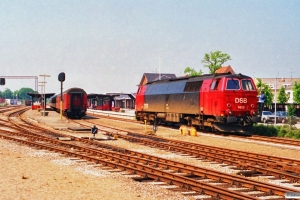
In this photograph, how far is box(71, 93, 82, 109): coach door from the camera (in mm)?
48875

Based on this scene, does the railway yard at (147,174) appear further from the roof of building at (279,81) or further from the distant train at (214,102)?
the roof of building at (279,81)

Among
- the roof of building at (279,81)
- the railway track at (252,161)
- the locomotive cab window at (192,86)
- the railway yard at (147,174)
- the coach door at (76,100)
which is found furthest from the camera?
the roof of building at (279,81)

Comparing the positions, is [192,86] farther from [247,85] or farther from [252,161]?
[252,161]

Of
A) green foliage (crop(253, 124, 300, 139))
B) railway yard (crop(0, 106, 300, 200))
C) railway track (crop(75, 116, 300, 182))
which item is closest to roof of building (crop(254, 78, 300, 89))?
green foliage (crop(253, 124, 300, 139))

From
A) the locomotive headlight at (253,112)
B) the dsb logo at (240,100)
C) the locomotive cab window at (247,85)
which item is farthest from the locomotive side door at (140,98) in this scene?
the locomotive headlight at (253,112)

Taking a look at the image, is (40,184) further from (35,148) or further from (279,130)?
(279,130)

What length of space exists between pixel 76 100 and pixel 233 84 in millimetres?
26819

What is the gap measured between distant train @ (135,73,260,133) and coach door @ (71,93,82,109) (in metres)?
17.8

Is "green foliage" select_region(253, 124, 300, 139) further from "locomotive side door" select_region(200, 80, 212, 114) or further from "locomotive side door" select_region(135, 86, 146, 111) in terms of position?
"locomotive side door" select_region(135, 86, 146, 111)

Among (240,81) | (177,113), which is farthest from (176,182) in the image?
(177,113)

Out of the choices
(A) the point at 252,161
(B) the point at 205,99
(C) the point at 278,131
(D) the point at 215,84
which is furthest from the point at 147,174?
(C) the point at 278,131

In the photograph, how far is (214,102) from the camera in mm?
26516

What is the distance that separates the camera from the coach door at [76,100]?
48875 millimetres

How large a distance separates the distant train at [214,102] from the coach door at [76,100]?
17801 millimetres
